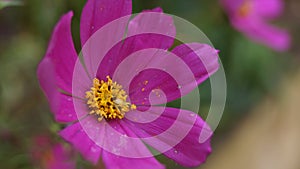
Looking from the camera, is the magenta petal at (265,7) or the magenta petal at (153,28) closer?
the magenta petal at (153,28)

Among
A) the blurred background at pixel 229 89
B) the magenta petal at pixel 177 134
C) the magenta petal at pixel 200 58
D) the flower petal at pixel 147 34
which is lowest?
the blurred background at pixel 229 89

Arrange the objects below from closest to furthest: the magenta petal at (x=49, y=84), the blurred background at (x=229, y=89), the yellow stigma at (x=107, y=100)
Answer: the magenta petal at (x=49, y=84), the yellow stigma at (x=107, y=100), the blurred background at (x=229, y=89)

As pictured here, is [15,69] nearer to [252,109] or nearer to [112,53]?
[112,53]

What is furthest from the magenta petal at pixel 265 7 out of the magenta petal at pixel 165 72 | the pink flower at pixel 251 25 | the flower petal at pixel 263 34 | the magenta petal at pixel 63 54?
the magenta petal at pixel 63 54

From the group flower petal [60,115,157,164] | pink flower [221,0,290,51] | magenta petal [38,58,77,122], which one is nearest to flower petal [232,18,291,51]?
pink flower [221,0,290,51]

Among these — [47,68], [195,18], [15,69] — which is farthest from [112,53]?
[195,18]

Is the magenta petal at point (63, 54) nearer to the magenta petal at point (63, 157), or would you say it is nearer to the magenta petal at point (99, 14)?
the magenta petal at point (99, 14)
